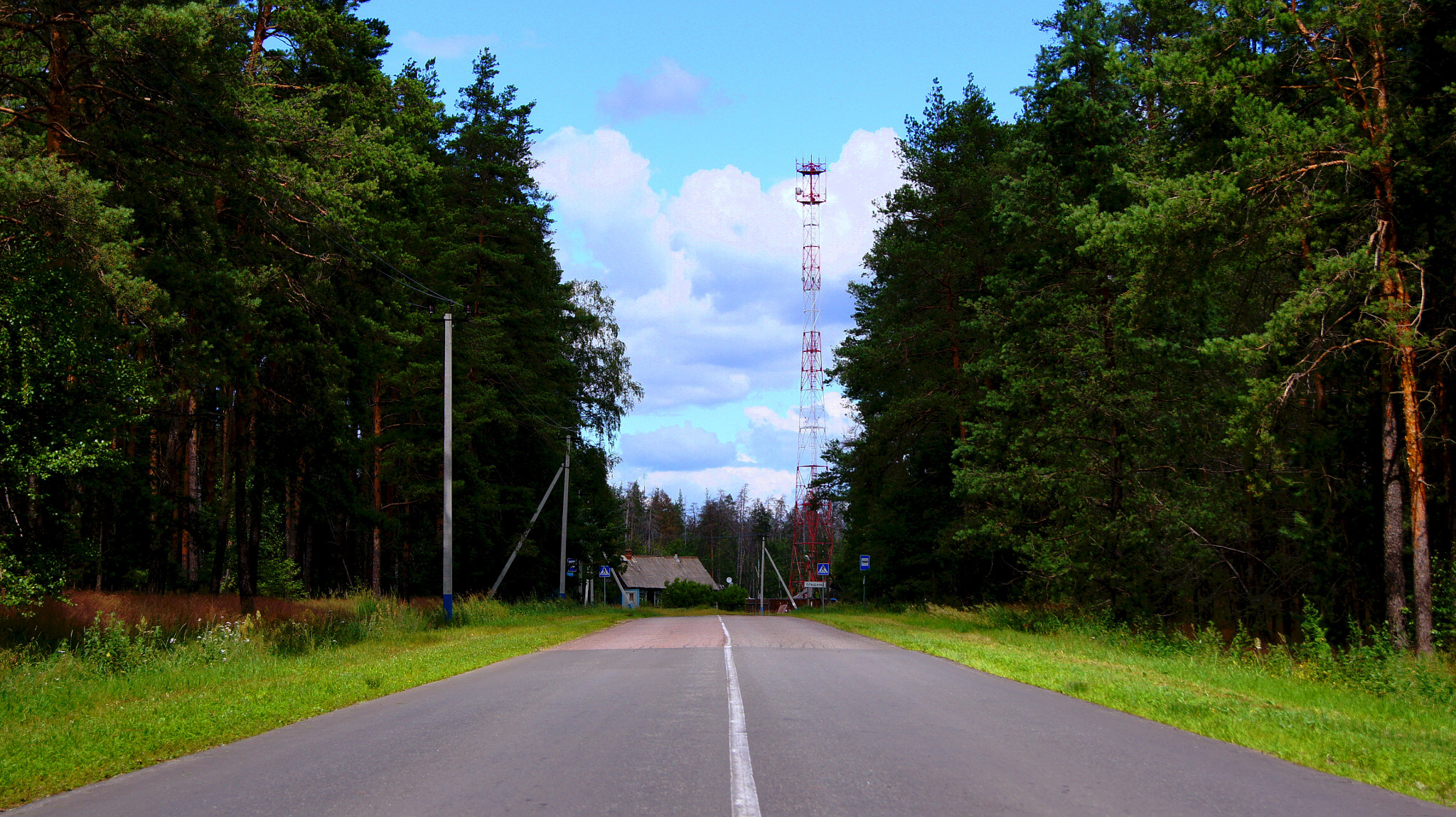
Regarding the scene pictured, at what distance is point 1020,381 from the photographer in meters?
24.0

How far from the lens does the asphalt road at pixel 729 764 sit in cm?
544

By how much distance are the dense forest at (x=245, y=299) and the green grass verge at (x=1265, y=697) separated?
13.5m

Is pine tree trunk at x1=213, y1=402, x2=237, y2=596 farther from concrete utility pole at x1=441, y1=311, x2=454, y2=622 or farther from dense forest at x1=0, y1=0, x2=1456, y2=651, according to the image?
concrete utility pole at x1=441, y1=311, x2=454, y2=622

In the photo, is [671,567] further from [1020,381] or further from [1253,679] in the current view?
[1253,679]

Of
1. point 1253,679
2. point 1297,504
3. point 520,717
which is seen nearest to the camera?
point 520,717

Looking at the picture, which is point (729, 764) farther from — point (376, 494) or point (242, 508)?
point (376, 494)

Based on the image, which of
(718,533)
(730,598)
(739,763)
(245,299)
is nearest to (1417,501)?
(739,763)

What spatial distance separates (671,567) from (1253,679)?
9586 cm

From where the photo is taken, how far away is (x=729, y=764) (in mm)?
6418

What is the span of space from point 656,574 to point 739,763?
98.7 meters

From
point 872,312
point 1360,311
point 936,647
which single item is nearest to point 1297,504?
point 1360,311

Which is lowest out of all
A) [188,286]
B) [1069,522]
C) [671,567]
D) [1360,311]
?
[671,567]

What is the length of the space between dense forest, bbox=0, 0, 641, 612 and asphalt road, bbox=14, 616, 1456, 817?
769 cm

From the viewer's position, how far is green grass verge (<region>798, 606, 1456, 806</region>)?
7.07 meters
